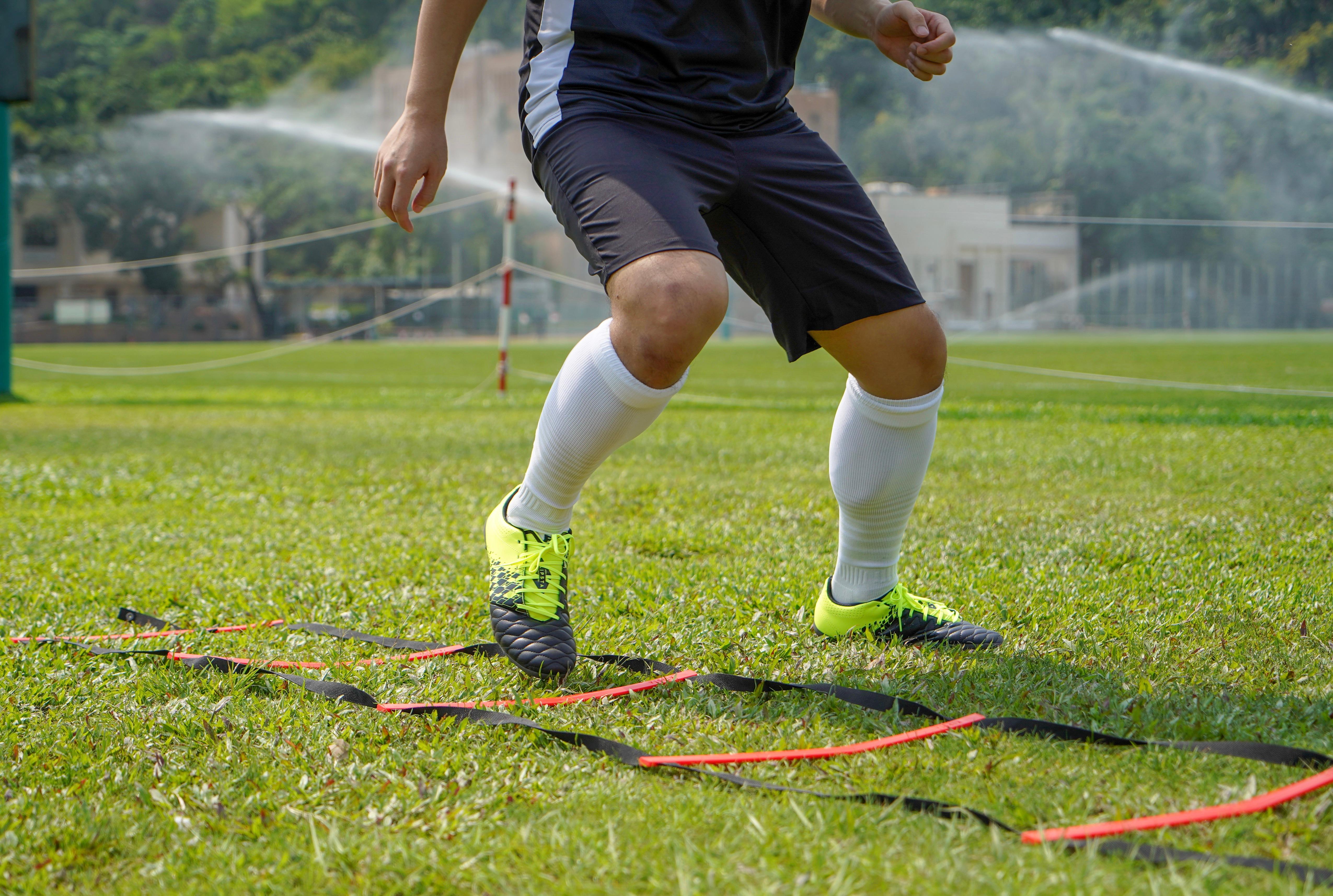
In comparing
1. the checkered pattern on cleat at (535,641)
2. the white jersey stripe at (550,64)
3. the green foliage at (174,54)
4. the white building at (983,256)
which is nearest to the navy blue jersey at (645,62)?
the white jersey stripe at (550,64)

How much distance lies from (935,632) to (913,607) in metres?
0.07

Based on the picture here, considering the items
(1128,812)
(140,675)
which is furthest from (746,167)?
(140,675)

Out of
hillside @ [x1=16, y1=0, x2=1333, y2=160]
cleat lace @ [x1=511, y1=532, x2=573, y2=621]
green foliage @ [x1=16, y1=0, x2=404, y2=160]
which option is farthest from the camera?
green foliage @ [x1=16, y1=0, x2=404, y2=160]

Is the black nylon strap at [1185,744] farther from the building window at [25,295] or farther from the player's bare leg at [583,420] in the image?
the building window at [25,295]

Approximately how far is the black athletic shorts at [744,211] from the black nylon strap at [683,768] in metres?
0.71

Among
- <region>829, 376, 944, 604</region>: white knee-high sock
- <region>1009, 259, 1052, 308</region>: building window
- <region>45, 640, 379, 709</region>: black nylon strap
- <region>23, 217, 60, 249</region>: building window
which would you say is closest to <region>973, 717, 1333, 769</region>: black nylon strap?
<region>829, 376, 944, 604</region>: white knee-high sock

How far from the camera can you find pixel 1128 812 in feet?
4.63

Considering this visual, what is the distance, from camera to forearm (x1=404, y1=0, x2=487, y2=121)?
201 centimetres

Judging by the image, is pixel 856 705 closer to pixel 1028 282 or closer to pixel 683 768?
pixel 683 768

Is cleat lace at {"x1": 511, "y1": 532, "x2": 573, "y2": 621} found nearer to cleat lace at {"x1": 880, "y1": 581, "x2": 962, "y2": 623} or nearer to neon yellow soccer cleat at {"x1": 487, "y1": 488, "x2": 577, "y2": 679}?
neon yellow soccer cleat at {"x1": 487, "y1": 488, "x2": 577, "y2": 679}

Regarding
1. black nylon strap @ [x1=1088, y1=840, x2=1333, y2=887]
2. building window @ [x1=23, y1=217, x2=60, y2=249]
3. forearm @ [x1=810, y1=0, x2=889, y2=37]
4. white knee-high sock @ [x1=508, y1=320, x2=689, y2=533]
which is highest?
building window @ [x1=23, y1=217, x2=60, y2=249]

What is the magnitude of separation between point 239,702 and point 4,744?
0.34 metres

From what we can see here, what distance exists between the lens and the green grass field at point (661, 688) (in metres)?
1.34

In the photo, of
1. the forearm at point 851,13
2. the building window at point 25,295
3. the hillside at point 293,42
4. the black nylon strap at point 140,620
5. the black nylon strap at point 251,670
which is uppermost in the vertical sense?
the hillside at point 293,42
